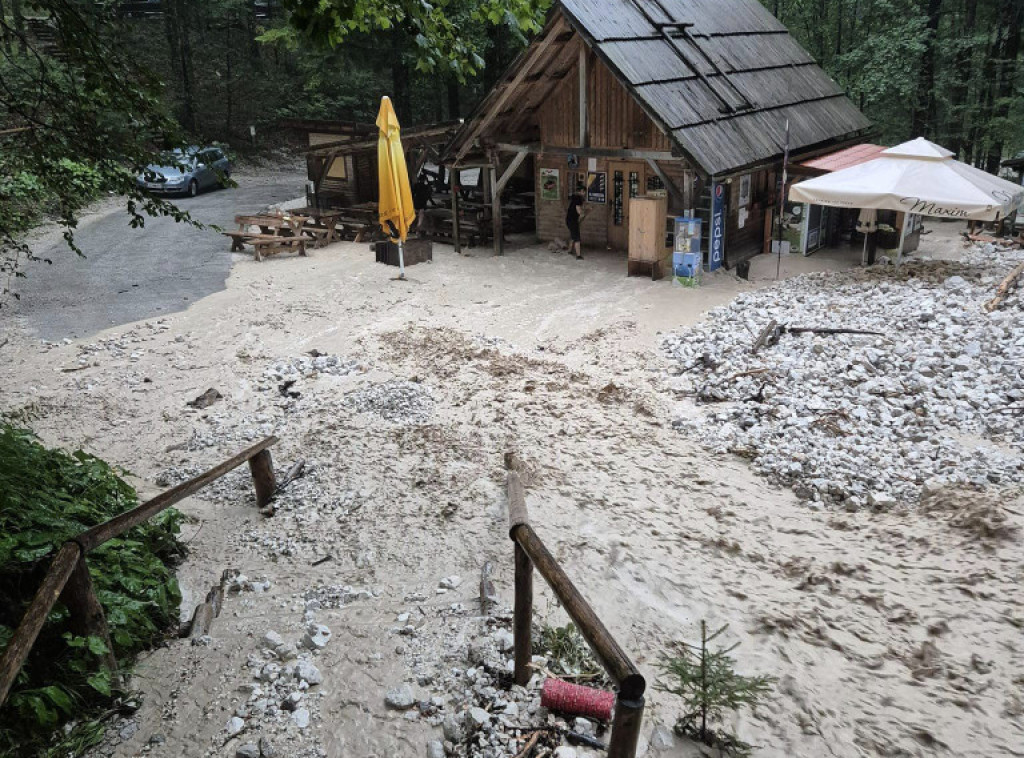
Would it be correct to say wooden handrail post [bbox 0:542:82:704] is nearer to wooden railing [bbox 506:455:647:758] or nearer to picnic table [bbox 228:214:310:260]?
wooden railing [bbox 506:455:647:758]

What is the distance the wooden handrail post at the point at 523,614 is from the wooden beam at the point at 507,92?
13417mm

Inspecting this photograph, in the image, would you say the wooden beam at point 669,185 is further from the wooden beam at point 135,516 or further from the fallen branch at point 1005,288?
the wooden beam at point 135,516

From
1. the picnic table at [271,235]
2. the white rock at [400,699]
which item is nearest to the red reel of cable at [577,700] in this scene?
the white rock at [400,699]

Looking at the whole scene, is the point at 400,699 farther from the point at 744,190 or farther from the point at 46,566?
the point at 744,190

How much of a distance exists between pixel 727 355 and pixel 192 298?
10.2 m

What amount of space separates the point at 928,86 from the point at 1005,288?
39.9 feet

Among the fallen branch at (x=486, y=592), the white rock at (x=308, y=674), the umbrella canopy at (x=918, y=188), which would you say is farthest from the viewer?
the umbrella canopy at (x=918, y=188)

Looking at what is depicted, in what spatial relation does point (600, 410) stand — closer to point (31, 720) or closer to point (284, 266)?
point (31, 720)

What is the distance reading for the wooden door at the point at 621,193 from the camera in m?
17.5

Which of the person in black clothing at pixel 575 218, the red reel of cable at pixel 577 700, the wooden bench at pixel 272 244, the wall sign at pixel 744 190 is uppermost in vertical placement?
the wall sign at pixel 744 190

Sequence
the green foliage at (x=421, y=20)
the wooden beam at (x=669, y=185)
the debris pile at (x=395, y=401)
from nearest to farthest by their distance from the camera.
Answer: the green foliage at (x=421, y=20), the debris pile at (x=395, y=401), the wooden beam at (x=669, y=185)

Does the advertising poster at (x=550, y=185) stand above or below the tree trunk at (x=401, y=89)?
below

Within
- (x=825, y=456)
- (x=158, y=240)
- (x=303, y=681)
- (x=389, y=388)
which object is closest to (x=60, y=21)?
(x=303, y=681)

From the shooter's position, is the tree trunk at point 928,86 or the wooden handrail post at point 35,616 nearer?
the wooden handrail post at point 35,616
